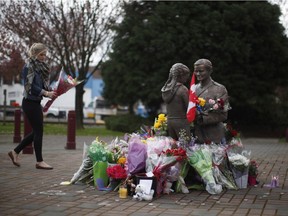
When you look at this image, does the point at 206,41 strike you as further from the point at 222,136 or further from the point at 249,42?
the point at 222,136

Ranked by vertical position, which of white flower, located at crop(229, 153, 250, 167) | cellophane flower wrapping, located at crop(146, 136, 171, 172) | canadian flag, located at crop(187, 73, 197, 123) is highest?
canadian flag, located at crop(187, 73, 197, 123)

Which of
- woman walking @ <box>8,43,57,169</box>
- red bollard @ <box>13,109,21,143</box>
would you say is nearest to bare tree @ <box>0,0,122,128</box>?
red bollard @ <box>13,109,21,143</box>

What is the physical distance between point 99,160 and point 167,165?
1.06m

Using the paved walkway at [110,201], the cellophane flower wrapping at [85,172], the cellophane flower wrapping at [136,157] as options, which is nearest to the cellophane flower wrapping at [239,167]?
the paved walkway at [110,201]

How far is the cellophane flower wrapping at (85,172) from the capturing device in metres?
6.61

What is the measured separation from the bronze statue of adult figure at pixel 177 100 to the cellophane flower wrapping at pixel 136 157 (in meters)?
0.75

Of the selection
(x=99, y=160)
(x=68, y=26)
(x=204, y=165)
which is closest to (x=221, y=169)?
(x=204, y=165)

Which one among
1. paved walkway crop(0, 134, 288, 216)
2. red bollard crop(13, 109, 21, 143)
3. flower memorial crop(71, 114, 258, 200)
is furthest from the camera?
red bollard crop(13, 109, 21, 143)

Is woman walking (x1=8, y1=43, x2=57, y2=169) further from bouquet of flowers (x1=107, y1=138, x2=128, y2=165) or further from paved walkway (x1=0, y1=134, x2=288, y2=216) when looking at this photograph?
bouquet of flowers (x1=107, y1=138, x2=128, y2=165)

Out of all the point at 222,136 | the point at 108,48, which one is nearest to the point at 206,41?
the point at 108,48

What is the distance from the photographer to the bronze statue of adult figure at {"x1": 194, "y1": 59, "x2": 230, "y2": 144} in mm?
6613

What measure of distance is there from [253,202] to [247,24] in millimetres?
18638

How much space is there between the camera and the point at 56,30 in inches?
1001

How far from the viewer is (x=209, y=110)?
6.59m
